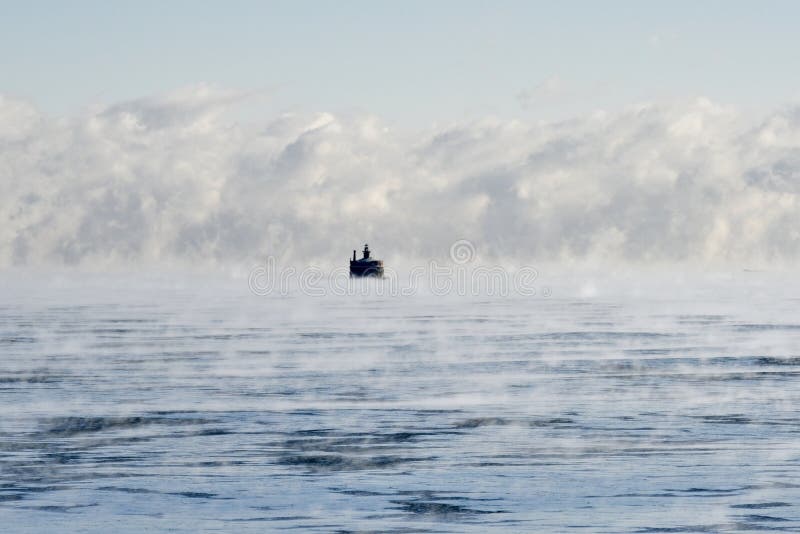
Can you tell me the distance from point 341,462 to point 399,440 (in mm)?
2187

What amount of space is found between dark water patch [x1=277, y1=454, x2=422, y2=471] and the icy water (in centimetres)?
4

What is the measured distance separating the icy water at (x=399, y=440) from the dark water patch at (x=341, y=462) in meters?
0.04

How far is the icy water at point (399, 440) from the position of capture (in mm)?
13547

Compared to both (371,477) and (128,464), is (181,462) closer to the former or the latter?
(128,464)

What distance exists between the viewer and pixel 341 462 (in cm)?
1666

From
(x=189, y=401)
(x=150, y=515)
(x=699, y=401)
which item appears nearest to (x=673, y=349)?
(x=699, y=401)

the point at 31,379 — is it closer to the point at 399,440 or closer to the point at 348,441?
the point at 348,441

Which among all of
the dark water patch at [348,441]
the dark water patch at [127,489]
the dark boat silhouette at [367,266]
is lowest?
the dark water patch at [127,489]

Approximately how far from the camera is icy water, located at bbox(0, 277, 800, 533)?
13.5 meters

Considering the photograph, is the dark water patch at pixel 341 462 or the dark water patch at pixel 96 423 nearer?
the dark water patch at pixel 341 462

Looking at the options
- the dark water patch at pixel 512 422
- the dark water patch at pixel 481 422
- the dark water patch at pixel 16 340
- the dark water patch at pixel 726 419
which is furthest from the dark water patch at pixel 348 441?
the dark water patch at pixel 16 340

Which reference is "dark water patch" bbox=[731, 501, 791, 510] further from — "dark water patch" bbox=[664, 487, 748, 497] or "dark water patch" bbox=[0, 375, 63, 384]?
"dark water patch" bbox=[0, 375, 63, 384]

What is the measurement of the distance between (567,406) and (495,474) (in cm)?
756

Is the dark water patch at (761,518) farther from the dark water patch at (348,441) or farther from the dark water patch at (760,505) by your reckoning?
the dark water patch at (348,441)
